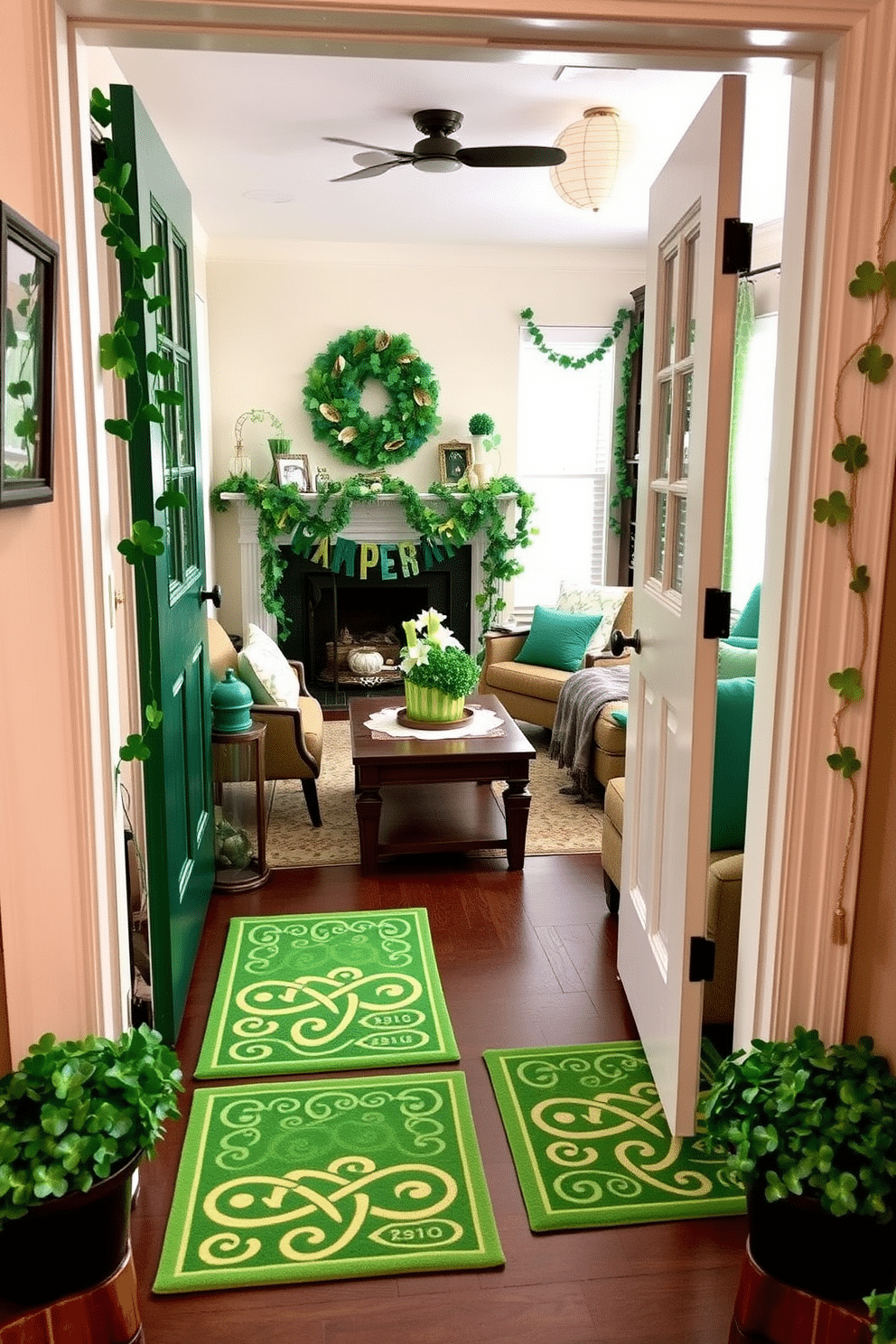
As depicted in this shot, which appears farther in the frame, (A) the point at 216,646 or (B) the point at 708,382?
(A) the point at 216,646

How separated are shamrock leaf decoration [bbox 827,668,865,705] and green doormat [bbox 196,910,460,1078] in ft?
4.77

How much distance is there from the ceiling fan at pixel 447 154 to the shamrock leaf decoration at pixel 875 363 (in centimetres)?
258

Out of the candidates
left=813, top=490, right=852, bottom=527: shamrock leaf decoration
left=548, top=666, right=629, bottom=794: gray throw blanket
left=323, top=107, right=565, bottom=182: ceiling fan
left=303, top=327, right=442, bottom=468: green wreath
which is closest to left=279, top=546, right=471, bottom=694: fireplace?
left=303, top=327, right=442, bottom=468: green wreath

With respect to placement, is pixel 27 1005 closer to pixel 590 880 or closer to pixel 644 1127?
pixel 644 1127

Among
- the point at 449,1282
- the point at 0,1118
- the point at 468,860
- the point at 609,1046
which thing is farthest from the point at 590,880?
the point at 0,1118

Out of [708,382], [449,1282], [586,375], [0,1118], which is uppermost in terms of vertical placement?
[586,375]

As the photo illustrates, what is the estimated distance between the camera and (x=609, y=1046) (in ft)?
9.23

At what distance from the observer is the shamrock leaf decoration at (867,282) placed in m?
1.74

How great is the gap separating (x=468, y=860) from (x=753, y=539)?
2718mm

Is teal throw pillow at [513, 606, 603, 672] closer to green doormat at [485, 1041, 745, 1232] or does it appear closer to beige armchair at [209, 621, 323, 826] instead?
beige armchair at [209, 621, 323, 826]

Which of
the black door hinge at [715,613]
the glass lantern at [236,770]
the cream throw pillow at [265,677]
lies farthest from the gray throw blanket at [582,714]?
the black door hinge at [715,613]

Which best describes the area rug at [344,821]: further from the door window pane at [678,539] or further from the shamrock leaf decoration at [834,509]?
the shamrock leaf decoration at [834,509]

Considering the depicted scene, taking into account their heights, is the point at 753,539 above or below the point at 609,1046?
above

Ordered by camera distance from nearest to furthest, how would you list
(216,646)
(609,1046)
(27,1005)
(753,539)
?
1. (27,1005)
2. (609,1046)
3. (216,646)
4. (753,539)
